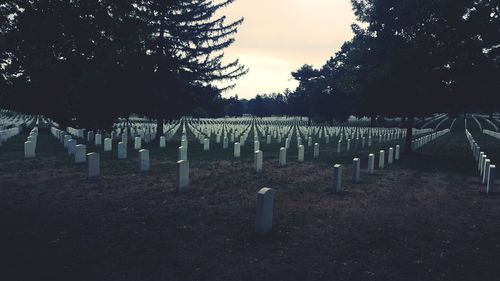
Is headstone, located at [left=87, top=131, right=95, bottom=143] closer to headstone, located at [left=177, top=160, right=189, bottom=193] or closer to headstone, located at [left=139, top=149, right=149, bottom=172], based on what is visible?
headstone, located at [left=139, top=149, right=149, bottom=172]

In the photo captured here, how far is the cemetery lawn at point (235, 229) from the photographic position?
14.5 feet

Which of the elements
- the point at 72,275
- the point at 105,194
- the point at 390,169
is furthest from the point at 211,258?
the point at 390,169

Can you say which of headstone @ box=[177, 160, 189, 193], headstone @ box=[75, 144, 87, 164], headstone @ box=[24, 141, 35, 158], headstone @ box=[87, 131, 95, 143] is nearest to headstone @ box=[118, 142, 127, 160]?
headstone @ box=[75, 144, 87, 164]

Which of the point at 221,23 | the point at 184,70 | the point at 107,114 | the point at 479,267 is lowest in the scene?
the point at 479,267

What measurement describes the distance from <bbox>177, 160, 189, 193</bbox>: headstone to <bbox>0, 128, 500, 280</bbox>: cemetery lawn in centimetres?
25

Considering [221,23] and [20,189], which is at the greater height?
[221,23]

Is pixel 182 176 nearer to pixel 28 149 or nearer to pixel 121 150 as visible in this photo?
pixel 121 150

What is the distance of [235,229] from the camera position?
597 cm

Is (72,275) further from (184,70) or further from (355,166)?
(184,70)

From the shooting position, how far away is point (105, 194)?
8094mm

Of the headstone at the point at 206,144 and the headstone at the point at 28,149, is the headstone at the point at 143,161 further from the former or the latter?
the headstone at the point at 206,144

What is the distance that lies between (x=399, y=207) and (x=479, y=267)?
3095 mm

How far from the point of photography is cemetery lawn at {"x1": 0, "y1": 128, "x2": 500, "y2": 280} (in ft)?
14.5

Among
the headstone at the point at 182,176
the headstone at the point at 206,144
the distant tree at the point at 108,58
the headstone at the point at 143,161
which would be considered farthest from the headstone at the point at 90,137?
the headstone at the point at 182,176
